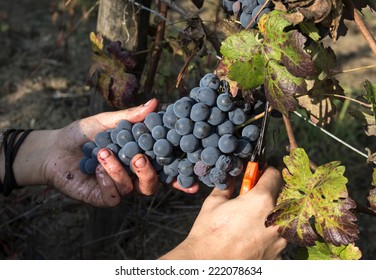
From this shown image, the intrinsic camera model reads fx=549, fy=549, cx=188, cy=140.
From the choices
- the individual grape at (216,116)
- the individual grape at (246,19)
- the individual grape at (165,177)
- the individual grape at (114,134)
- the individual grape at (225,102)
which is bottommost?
the individual grape at (165,177)

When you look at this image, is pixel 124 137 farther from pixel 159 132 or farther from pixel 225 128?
pixel 225 128

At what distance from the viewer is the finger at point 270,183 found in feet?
5.07

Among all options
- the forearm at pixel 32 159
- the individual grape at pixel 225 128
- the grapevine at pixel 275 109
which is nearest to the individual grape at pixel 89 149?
the grapevine at pixel 275 109

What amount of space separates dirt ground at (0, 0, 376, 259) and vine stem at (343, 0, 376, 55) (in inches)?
38.8

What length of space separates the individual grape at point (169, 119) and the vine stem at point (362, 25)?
22.1 inches

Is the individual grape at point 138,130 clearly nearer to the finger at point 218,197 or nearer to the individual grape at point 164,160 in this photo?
the individual grape at point 164,160

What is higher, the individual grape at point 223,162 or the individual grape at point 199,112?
the individual grape at point 199,112

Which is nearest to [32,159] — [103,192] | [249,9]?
[103,192]

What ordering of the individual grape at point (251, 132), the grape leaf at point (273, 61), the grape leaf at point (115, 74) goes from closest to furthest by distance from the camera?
1. the grape leaf at point (273, 61)
2. the individual grape at point (251, 132)
3. the grape leaf at point (115, 74)

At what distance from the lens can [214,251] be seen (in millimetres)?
1522

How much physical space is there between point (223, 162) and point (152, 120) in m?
0.26

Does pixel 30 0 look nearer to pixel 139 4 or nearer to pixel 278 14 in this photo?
pixel 139 4

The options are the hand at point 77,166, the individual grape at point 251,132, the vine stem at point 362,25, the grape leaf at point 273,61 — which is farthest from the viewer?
the hand at point 77,166

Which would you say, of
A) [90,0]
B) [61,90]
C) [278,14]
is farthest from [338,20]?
[90,0]
